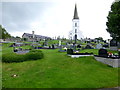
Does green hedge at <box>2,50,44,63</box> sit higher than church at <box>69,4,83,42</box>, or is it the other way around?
church at <box>69,4,83,42</box>

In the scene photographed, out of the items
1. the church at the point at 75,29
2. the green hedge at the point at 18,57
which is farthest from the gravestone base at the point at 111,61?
the church at the point at 75,29

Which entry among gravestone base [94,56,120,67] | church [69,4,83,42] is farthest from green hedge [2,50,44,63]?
church [69,4,83,42]

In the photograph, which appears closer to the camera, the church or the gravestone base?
the gravestone base

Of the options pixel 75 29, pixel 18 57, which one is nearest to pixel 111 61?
pixel 18 57

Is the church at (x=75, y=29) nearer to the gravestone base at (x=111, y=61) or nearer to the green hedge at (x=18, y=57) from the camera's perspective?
the green hedge at (x=18, y=57)

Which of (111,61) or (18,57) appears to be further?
(18,57)

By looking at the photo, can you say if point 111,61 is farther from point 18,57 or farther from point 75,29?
point 75,29

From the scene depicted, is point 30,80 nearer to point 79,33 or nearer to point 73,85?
point 73,85

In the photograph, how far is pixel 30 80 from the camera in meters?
9.06

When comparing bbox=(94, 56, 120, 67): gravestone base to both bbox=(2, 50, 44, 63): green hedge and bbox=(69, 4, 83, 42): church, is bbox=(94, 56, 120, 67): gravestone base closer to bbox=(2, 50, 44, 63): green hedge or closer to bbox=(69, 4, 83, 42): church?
bbox=(2, 50, 44, 63): green hedge

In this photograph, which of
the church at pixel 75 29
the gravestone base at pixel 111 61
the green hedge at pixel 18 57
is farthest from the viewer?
the church at pixel 75 29

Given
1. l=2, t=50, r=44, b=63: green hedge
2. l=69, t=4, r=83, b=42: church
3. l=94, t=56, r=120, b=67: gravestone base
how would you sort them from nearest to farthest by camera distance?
l=94, t=56, r=120, b=67: gravestone base, l=2, t=50, r=44, b=63: green hedge, l=69, t=4, r=83, b=42: church

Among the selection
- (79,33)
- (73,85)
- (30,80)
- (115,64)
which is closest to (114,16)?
(115,64)

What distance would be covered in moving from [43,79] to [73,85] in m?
2.31
